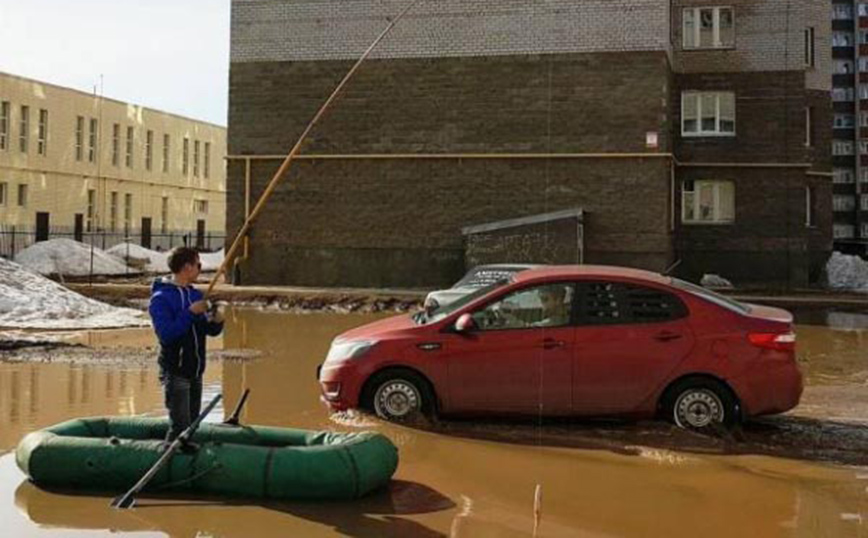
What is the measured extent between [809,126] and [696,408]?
2702 centimetres

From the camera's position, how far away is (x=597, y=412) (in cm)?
860

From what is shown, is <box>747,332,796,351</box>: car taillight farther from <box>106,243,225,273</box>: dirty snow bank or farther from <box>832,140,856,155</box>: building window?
<box>832,140,856,155</box>: building window

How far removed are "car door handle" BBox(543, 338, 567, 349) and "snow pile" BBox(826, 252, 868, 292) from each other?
25776mm

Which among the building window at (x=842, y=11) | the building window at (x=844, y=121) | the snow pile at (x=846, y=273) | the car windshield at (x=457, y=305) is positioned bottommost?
the car windshield at (x=457, y=305)

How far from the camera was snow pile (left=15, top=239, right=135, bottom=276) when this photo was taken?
1292 inches

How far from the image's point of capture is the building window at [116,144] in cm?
5794

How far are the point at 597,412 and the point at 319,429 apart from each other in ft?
8.18

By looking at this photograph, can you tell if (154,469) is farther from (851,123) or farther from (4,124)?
(851,123)

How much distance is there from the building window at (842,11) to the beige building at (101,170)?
185ft

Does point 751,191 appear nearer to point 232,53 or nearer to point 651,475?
point 232,53

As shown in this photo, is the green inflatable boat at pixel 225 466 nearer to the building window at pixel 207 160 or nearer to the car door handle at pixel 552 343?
the car door handle at pixel 552 343

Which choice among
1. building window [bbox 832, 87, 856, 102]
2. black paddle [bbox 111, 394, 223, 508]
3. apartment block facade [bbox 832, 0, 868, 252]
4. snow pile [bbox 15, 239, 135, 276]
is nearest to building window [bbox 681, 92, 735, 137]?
snow pile [bbox 15, 239, 135, 276]

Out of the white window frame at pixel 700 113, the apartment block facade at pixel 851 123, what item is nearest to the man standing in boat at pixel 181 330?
the white window frame at pixel 700 113

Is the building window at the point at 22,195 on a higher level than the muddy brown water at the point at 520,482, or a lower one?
higher
